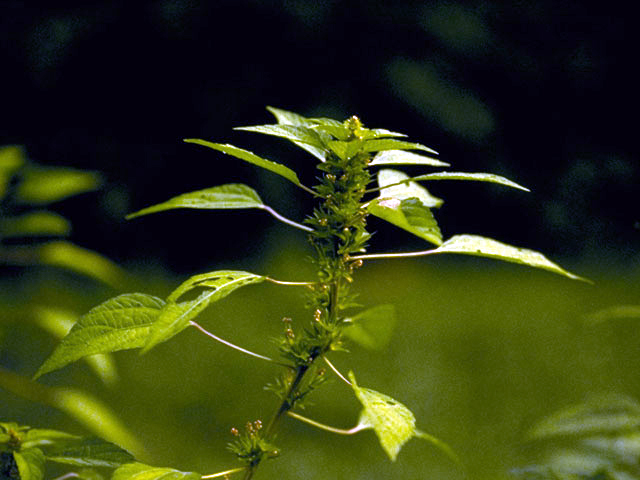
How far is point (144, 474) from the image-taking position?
1.96 ft

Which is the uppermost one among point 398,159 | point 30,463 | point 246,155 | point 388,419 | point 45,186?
point 45,186

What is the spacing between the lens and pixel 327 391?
2865 mm

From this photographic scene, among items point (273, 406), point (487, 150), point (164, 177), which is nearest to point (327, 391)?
point (273, 406)

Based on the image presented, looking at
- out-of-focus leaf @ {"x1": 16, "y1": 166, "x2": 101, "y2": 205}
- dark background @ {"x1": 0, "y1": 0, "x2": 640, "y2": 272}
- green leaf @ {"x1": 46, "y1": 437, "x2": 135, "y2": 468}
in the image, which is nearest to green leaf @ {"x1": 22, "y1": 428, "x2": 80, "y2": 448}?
green leaf @ {"x1": 46, "y1": 437, "x2": 135, "y2": 468}

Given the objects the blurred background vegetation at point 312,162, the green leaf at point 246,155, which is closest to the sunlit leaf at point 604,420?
the green leaf at point 246,155

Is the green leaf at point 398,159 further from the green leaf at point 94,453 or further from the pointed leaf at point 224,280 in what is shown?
the green leaf at point 94,453

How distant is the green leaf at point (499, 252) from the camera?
0.62 meters

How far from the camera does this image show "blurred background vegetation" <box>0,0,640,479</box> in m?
3.01

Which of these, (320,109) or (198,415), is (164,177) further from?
(198,415)

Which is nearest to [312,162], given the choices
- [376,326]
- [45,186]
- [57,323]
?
[45,186]

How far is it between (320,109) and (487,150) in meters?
0.90

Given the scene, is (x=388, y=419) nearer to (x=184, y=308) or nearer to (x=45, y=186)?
(x=184, y=308)

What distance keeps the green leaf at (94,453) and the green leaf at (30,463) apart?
10 mm

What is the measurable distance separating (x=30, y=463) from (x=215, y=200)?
0.26m
